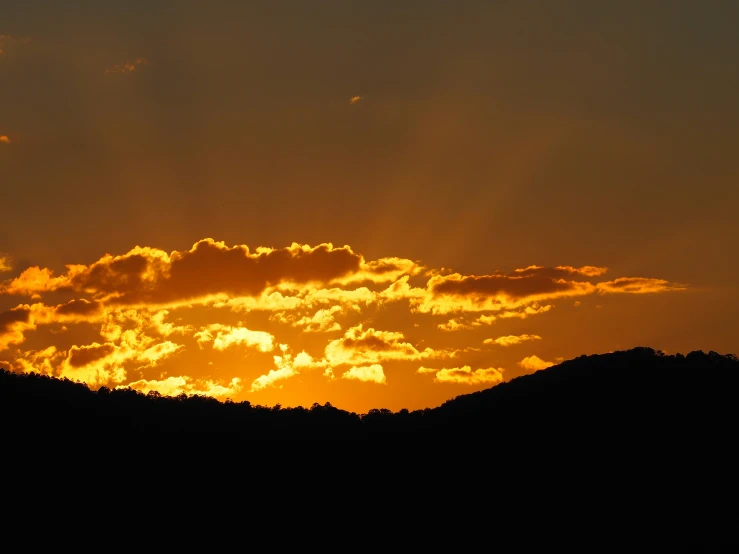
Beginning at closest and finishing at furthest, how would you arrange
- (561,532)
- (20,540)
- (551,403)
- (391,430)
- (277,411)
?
(20,540) < (561,532) < (551,403) < (391,430) < (277,411)

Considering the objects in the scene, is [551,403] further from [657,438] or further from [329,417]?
[329,417]

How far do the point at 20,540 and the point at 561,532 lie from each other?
56.5 m

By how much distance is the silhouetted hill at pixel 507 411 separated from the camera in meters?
101

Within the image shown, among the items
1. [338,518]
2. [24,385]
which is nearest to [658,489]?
[338,518]

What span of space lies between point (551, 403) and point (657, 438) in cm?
1377

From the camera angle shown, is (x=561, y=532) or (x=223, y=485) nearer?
(x=561, y=532)

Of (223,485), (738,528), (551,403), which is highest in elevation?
(551,403)

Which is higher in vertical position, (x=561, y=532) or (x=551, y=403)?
(x=551, y=403)

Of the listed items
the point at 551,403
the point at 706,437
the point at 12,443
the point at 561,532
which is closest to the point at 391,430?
the point at 551,403

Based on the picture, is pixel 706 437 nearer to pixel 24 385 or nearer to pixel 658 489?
pixel 658 489

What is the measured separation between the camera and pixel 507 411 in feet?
356

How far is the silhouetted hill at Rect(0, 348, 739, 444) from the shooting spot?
101 meters

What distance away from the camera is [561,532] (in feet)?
302

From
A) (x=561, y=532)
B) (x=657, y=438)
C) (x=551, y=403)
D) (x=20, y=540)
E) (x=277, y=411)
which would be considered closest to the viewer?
(x=20, y=540)
